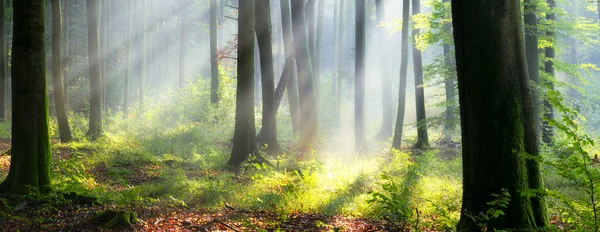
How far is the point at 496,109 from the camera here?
14.3ft

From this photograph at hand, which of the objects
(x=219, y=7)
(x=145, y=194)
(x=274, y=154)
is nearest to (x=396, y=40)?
(x=219, y=7)

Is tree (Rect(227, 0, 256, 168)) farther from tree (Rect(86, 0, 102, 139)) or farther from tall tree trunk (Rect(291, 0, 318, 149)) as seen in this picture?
tree (Rect(86, 0, 102, 139))

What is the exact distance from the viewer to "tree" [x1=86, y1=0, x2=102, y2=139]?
61.8 ft

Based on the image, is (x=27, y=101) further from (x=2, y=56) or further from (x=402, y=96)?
(x=2, y=56)

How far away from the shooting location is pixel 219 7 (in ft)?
149

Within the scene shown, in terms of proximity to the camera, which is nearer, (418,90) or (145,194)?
(145,194)

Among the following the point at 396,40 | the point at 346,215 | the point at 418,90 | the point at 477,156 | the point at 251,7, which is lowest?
the point at 346,215

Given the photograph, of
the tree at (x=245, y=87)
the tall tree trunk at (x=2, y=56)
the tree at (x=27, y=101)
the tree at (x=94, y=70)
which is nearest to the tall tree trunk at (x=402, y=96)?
the tree at (x=245, y=87)

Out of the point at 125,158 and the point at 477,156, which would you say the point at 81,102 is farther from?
the point at 477,156

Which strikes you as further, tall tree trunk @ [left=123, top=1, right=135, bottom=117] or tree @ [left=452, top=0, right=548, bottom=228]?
tall tree trunk @ [left=123, top=1, right=135, bottom=117]

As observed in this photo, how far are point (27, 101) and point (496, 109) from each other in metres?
6.81

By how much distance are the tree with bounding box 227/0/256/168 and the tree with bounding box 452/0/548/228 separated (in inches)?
345

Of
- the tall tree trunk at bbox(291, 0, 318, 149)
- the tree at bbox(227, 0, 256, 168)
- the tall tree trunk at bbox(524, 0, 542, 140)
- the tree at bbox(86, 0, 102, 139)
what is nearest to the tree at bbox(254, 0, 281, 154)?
the tree at bbox(227, 0, 256, 168)

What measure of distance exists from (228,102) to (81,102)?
12.6m
